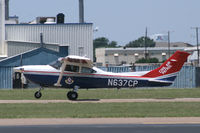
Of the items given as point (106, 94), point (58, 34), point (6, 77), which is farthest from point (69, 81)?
point (58, 34)

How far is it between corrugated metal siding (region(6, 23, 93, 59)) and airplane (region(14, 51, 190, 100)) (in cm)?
2623

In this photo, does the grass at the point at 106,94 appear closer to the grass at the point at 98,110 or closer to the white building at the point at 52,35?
the grass at the point at 98,110

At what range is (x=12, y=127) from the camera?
15430 mm

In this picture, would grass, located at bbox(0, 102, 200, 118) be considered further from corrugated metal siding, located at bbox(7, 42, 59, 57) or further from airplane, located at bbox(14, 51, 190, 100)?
corrugated metal siding, located at bbox(7, 42, 59, 57)

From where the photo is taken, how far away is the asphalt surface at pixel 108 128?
46.9 feet

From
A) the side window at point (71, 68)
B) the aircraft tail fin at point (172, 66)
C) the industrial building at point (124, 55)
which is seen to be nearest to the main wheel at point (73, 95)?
the side window at point (71, 68)

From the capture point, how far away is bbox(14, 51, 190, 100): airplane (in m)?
25.2

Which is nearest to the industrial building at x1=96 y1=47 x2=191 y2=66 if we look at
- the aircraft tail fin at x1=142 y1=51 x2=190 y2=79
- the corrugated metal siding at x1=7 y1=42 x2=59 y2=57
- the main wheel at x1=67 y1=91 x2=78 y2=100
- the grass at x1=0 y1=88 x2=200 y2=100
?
the corrugated metal siding at x1=7 y1=42 x2=59 y2=57

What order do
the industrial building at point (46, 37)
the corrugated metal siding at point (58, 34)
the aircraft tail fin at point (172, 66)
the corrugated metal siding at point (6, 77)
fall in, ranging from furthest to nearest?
the corrugated metal siding at point (58, 34)
the industrial building at point (46, 37)
the corrugated metal siding at point (6, 77)
the aircraft tail fin at point (172, 66)

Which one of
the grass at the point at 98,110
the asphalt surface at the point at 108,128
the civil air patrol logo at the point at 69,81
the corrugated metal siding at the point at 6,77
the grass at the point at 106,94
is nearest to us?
the asphalt surface at the point at 108,128

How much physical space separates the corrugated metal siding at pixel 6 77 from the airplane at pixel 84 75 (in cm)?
1398

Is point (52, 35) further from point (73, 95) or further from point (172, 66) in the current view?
point (172, 66)

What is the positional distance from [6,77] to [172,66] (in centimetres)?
1792

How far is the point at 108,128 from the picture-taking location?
15008 millimetres
